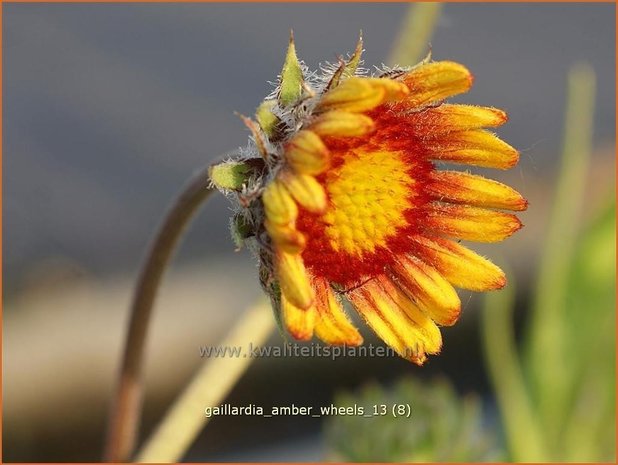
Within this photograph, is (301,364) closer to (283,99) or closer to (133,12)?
(133,12)

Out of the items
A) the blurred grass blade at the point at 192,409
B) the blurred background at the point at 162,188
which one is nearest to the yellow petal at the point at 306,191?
the blurred grass blade at the point at 192,409

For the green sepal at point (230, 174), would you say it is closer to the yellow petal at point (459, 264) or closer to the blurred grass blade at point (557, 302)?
the yellow petal at point (459, 264)

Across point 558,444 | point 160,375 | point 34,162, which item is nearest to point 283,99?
point 558,444

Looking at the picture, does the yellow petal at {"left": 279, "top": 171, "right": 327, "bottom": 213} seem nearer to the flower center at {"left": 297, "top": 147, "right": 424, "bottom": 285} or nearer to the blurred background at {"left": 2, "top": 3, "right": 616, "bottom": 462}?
the flower center at {"left": 297, "top": 147, "right": 424, "bottom": 285}

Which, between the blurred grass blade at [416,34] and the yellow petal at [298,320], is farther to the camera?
the blurred grass blade at [416,34]

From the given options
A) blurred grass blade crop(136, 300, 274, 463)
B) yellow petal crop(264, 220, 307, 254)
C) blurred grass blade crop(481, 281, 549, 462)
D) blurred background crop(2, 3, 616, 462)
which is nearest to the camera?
yellow petal crop(264, 220, 307, 254)

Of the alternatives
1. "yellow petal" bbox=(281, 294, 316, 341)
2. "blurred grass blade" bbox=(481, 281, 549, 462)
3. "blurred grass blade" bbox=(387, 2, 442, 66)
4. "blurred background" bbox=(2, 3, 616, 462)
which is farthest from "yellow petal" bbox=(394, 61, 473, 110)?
"blurred background" bbox=(2, 3, 616, 462)
